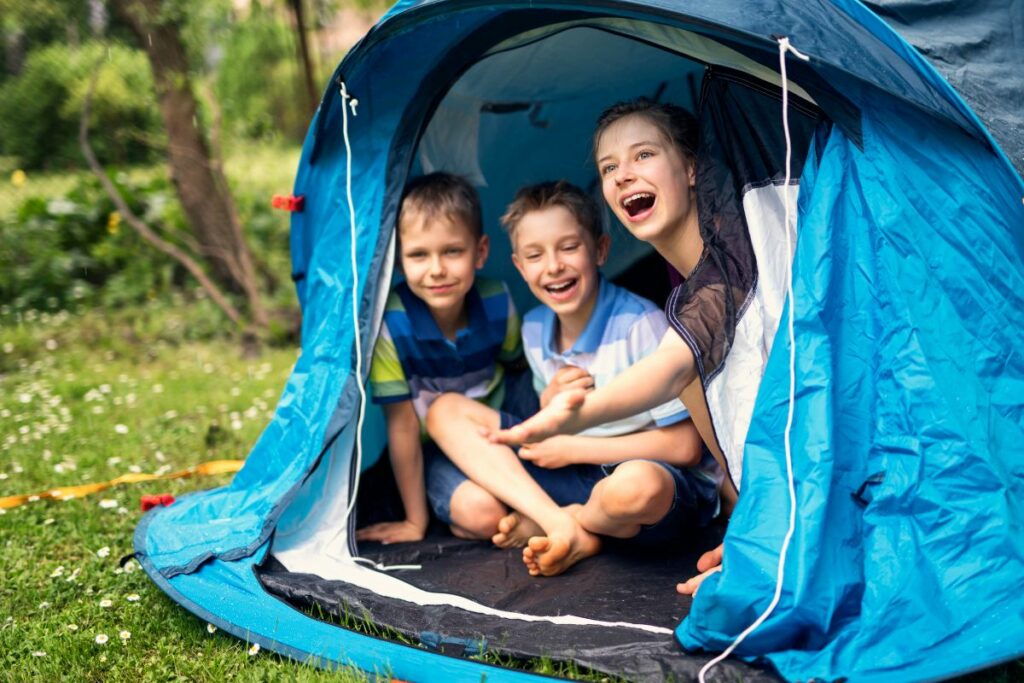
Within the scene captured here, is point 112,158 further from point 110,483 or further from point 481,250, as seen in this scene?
point 481,250

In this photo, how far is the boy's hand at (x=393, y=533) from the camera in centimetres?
294

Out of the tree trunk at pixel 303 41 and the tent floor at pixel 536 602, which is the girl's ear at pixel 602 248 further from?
the tree trunk at pixel 303 41

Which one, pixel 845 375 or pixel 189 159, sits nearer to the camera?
pixel 845 375

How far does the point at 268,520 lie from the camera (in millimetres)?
2596

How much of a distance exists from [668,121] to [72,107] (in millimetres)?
5207

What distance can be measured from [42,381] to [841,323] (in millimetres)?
Result: 3603

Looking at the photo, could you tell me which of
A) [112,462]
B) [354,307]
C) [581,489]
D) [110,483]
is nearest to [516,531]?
[581,489]

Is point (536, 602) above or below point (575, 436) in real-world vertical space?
below

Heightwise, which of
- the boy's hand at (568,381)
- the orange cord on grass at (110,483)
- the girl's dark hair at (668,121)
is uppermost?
the girl's dark hair at (668,121)

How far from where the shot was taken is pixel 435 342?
116 inches

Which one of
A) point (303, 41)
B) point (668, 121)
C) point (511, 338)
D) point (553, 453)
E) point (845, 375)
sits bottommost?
point (553, 453)

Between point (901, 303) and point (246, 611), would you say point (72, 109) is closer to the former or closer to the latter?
point (246, 611)

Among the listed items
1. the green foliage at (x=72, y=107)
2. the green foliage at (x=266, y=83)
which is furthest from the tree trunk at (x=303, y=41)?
the green foliage at (x=266, y=83)

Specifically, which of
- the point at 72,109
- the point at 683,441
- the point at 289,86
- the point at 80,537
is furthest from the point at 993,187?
the point at 289,86
